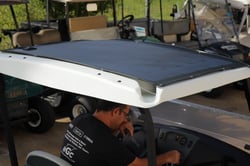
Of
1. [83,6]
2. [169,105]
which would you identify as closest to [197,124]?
[169,105]

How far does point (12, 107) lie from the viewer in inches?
188

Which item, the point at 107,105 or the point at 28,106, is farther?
the point at 28,106

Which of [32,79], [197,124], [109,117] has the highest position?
[32,79]

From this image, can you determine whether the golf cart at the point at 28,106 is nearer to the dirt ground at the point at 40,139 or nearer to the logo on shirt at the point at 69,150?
the dirt ground at the point at 40,139

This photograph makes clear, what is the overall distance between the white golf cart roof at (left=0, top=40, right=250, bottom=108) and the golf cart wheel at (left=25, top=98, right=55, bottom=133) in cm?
266

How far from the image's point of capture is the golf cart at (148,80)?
1.81m

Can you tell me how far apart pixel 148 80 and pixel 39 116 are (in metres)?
3.55

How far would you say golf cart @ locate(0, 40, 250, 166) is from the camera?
1808 millimetres

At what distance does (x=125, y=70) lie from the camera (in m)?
1.93

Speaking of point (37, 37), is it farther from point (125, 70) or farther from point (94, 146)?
point (125, 70)

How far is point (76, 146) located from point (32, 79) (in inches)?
15.7

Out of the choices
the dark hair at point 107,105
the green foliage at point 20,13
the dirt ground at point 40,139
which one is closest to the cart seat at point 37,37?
the dirt ground at point 40,139

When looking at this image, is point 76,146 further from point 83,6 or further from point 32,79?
point 83,6

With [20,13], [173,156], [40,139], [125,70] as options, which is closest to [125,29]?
[20,13]
